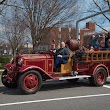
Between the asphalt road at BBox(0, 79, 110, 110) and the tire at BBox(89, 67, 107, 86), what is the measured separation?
0.22 m

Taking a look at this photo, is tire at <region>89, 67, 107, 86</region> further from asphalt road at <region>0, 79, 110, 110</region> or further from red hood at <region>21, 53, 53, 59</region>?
red hood at <region>21, 53, 53, 59</region>

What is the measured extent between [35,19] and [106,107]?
15.3 m

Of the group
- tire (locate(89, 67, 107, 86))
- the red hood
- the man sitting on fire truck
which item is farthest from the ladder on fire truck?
the red hood

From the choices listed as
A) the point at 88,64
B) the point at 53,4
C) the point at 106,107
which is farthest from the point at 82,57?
the point at 53,4

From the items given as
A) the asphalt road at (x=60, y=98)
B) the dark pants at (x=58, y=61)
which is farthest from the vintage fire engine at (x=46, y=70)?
the asphalt road at (x=60, y=98)

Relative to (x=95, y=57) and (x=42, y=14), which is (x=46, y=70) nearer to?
(x=95, y=57)

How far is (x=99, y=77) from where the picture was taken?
35.0ft

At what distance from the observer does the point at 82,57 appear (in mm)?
10242

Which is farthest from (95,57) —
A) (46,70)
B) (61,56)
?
(46,70)

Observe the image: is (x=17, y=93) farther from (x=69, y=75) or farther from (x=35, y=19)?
(x=35, y=19)

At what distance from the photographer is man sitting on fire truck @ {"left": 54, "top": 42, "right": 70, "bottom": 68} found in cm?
977

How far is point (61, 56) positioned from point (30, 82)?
5.16 feet

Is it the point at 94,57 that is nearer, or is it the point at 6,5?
the point at 94,57

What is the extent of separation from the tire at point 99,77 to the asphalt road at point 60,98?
0.22 m
